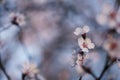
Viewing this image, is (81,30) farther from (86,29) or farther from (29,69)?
(29,69)

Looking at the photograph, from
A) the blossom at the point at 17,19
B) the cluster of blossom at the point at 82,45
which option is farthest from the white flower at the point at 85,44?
the blossom at the point at 17,19

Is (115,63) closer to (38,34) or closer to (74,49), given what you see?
A: (74,49)

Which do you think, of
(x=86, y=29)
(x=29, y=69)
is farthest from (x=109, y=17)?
(x=29, y=69)

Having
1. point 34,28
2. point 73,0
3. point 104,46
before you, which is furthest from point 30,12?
point 104,46

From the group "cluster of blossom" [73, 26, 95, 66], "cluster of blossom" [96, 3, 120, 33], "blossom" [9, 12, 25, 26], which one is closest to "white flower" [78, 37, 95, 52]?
"cluster of blossom" [73, 26, 95, 66]

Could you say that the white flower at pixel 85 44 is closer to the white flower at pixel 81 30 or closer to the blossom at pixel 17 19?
the white flower at pixel 81 30

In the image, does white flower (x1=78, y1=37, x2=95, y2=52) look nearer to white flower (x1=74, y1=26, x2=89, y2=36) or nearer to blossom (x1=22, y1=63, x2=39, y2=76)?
white flower (x1=74, y1=26, x2=89, y2=36)
